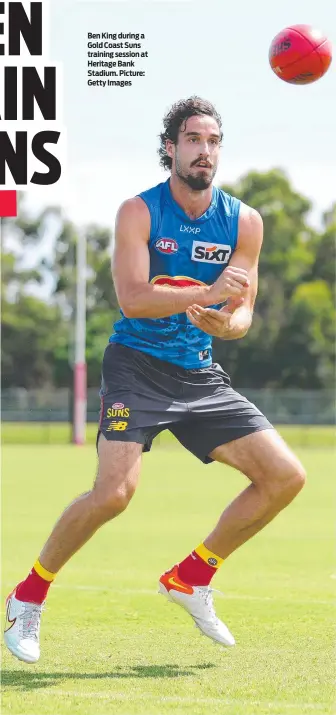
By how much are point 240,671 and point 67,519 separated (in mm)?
1222

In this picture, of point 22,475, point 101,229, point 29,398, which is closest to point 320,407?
point 29,398

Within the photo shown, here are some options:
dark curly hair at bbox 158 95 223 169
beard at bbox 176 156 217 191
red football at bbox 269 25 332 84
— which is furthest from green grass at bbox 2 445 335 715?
red football at bbox 269 25 332 84

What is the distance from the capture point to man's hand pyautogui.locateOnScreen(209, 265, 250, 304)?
6.09 m

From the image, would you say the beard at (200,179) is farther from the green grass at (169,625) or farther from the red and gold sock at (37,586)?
the green grass at (169,625)

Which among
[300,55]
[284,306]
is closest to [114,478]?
[300,55]

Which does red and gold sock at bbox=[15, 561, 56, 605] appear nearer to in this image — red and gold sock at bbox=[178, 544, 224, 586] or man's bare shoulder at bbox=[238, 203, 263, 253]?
red and gold sock at bbox=[178, 544, 224, 586]

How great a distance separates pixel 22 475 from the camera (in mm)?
22375

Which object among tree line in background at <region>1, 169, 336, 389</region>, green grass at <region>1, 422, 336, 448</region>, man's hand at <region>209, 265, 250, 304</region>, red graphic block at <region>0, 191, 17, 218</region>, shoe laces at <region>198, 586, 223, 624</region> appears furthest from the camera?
tree line in background at <region>1, 169, 336, 389</region>

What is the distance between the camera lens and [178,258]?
6469mm

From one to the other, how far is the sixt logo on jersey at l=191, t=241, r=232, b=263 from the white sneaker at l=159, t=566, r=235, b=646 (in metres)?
1.82

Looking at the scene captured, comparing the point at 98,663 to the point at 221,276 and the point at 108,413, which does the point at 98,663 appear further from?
the point at 221,276

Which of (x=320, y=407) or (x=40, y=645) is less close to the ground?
(x=40, y=645)

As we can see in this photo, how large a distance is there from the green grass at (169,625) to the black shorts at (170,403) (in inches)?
47.5

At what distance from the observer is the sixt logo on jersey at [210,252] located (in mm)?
6477
